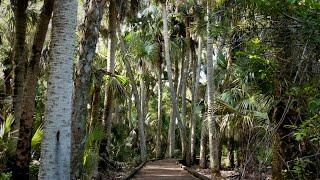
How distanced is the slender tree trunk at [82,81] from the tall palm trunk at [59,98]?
281cm

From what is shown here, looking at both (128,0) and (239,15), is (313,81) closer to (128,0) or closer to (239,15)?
(239,15)

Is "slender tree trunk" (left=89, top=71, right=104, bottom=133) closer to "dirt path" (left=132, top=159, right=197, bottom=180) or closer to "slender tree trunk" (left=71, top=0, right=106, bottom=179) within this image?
"dirt path" (left=132, top=159, right=197, bottom=180)

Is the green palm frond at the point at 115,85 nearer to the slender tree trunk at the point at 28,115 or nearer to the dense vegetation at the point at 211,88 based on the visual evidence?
the dense vegetation at the point at 211,88

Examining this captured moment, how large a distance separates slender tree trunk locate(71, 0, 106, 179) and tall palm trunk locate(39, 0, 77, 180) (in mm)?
2807

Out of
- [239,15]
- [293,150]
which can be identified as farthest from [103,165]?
[239,15]

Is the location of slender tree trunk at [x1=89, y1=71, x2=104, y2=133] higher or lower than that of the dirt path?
higher

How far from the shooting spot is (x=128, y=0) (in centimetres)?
2000

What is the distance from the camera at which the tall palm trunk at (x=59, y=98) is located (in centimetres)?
804

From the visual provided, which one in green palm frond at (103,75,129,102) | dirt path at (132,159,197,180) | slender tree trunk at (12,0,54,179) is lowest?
dirt path at (132,159,197,180)

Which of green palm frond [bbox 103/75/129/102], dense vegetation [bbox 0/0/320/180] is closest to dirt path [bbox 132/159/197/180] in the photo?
dense vegetation [bbox 0/0/320/180]

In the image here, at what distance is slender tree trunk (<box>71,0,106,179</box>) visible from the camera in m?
11.1

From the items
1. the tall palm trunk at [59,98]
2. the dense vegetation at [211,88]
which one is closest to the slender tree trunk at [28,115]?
the dense vegetation at [211,88]

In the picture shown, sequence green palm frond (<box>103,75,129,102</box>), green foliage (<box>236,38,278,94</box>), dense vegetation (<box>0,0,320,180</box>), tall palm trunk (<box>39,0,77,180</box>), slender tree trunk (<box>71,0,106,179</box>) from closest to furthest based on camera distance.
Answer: dense vegetation (<box>0,0,320,180</box>) < green foliage (<box>236,38,278,94</box>) < tall palm trunk (<box>39,0,77,180</box>) < slender tree trunk (<box>71,0,106,179</box>) < green palm frond (<box>103,75,129,102</box>)

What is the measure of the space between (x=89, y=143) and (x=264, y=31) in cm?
612
